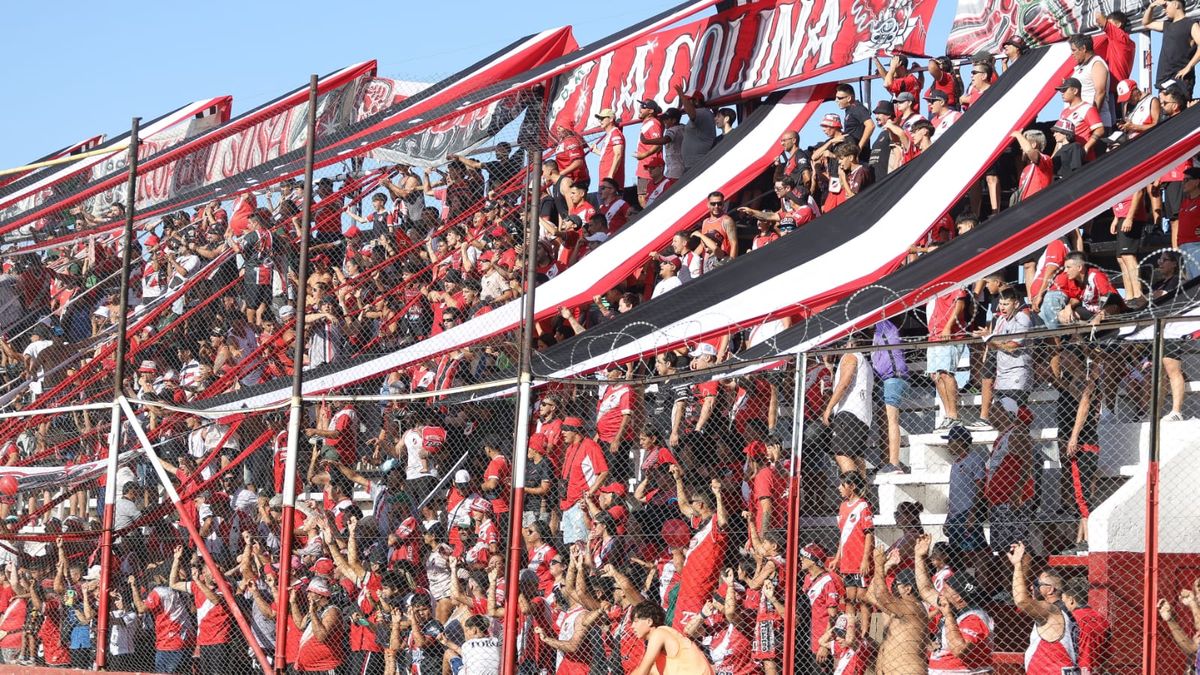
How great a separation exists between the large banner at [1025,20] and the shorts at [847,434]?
3.99 m

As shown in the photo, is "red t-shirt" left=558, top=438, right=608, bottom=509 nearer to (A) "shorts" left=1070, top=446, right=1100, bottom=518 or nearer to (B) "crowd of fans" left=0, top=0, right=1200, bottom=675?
(B) "crowd of fans" left=0, top=0, right=1200, bottom=675

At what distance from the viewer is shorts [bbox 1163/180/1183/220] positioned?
11406mm

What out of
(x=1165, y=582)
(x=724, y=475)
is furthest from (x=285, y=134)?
(x=1165, y=582)

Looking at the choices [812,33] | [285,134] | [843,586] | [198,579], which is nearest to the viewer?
[843,586]

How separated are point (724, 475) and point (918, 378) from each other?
5.31 feet

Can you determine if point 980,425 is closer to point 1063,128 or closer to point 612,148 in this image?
point 1063,128

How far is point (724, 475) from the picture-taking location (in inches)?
427

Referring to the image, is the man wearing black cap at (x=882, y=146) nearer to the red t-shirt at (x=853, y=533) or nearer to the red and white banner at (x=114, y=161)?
the red t-shirt at (x=853, y=533)

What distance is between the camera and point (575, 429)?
37.9 feet

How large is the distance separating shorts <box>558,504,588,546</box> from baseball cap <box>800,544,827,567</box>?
1.56 m

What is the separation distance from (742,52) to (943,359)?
5.37 m

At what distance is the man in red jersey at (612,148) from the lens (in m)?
16.0

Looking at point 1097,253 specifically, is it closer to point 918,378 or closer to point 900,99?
point 918,378

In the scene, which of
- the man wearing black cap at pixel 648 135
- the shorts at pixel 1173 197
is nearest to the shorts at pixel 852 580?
the shorts at pixel 1173 197
